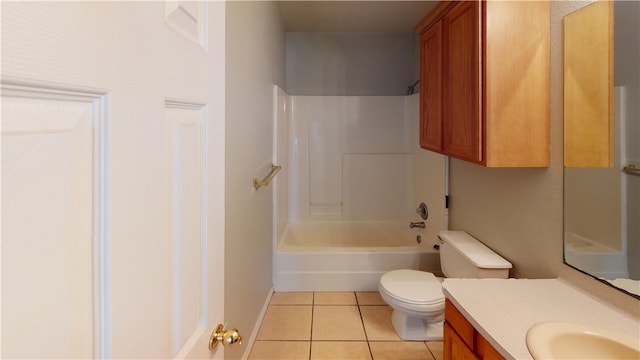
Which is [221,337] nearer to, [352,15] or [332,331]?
[332,331]

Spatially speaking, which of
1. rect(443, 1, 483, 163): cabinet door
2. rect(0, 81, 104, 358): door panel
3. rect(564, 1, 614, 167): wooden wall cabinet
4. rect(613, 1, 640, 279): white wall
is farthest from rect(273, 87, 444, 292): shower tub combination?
rect(0, 81, 104, 358): door panel

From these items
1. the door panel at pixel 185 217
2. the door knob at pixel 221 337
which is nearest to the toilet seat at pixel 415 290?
the door knob at pixel 221 337

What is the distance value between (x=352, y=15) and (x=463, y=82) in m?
2.02

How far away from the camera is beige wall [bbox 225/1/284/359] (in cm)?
180

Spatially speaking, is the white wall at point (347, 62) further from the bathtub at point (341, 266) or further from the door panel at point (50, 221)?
the door panel at point (50, 221)

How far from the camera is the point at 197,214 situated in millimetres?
693

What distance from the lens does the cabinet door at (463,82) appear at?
1.74m

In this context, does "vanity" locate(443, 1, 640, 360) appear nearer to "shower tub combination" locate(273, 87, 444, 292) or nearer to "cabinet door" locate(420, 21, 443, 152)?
"cabinet door" locate(420, 21, 443, 152)

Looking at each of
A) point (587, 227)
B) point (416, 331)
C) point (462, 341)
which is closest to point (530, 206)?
point (587, 227)

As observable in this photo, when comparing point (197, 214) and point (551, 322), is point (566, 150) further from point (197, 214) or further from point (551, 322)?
point (197, 214)

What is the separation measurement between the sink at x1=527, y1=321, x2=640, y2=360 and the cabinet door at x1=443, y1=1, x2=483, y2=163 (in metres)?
0.85

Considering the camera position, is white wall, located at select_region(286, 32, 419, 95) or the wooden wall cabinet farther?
white wall, located at select_region(286, 32, 419, 95)

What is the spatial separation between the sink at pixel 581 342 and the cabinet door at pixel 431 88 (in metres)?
1.34

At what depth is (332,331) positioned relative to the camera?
2543mm
